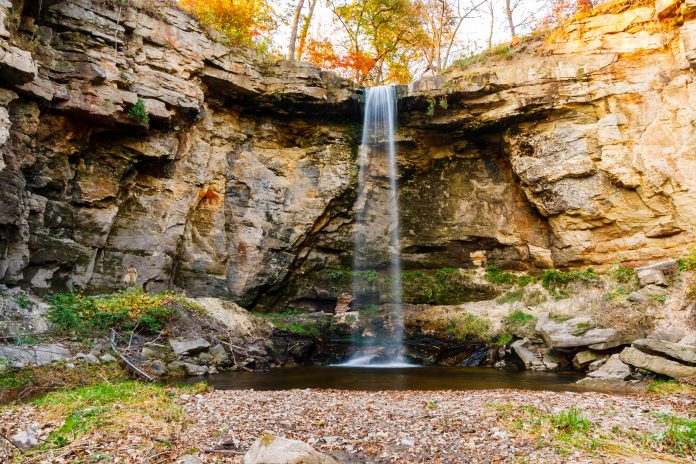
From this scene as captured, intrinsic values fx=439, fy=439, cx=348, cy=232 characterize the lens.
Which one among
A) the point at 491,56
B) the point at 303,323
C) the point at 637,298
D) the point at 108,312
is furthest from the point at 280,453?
the point at 491,56

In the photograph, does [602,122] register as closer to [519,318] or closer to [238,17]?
[519,318]

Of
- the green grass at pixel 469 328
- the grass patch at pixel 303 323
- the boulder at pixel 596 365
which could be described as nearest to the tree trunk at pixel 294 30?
the grass patch at pixel 303 323

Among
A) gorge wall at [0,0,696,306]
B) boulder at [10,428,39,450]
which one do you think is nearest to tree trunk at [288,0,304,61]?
gorge wall at [0,0,696,306]

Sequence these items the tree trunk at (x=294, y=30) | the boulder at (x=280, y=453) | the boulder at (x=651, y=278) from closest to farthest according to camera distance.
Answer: the boulder at (x=280, y=453) → the boulder at (x=651, y=278) → the tree trunk at (x=294, y=30)

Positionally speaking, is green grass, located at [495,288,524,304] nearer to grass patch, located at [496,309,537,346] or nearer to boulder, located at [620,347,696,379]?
grass patch, located at [496,309,537,346]

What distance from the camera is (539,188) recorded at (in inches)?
678

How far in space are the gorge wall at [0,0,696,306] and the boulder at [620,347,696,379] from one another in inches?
291

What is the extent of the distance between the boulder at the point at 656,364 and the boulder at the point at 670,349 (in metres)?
0.12

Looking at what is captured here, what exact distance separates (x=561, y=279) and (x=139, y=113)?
16156mm

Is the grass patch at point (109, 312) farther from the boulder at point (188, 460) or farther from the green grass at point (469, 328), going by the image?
the green grass at point (469, 328)

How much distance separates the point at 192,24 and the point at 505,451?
16798mm

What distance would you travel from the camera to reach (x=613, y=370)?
10156 mm

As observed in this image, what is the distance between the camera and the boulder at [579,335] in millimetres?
11477

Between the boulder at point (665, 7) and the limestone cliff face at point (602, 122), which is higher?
the boulder at point (665, 7)
